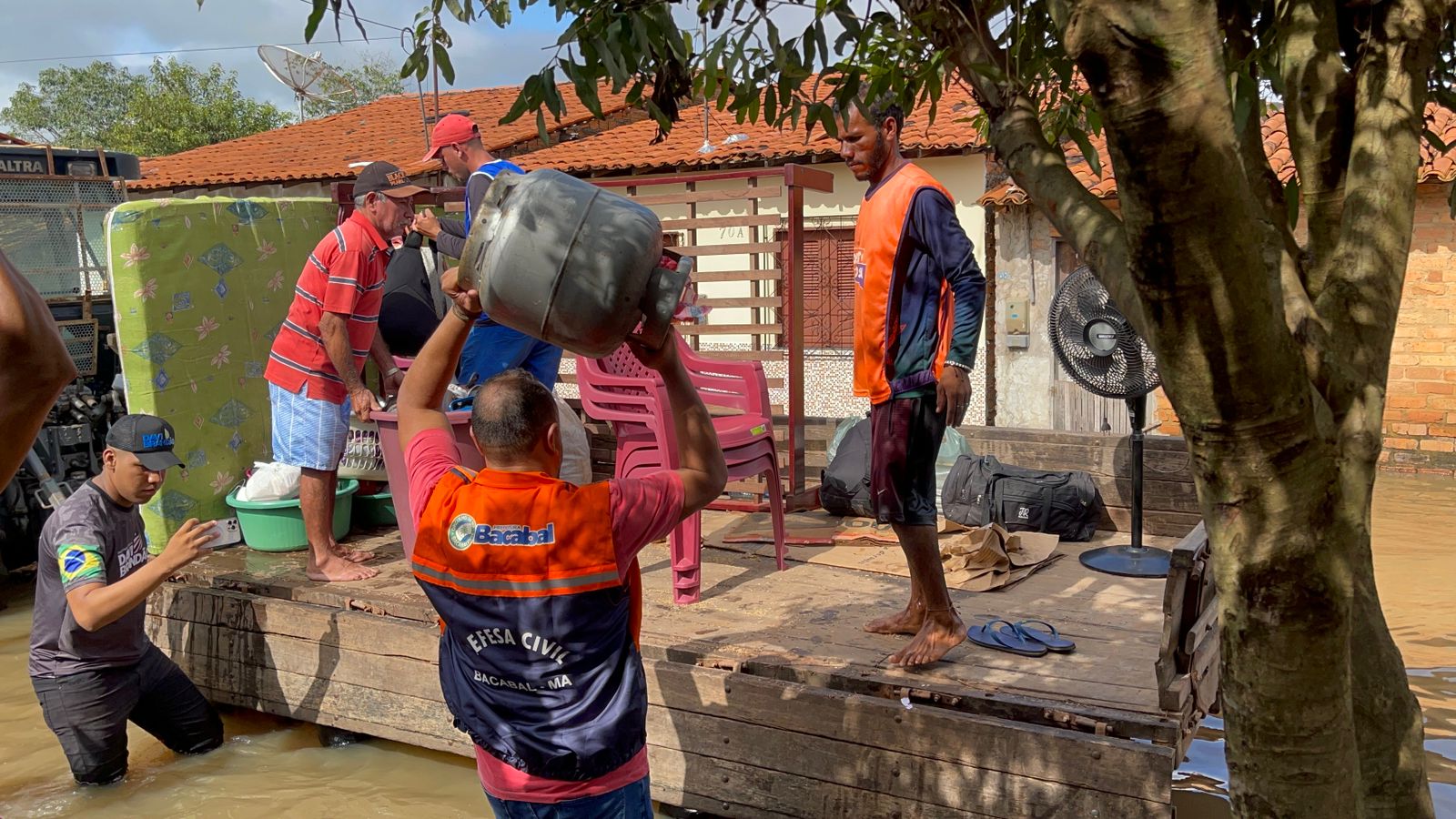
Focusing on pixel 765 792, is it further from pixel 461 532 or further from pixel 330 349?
pixel 330 349

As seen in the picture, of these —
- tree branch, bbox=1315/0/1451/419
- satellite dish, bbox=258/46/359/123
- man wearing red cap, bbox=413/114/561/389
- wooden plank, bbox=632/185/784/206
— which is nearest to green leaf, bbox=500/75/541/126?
tree branch, bbox=1315/0/1451/419

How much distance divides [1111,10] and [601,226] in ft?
3.88

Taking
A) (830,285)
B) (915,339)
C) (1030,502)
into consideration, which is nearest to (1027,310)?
(830,285)

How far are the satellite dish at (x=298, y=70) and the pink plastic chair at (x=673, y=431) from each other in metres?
15.4

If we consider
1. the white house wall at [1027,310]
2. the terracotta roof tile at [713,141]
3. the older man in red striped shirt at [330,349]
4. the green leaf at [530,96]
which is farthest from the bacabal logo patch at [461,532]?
the white house wall at [1027,310]

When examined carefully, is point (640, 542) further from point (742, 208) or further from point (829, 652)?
point (742, 208)

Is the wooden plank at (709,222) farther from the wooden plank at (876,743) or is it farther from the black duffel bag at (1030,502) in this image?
the wooden plank at (876,743)

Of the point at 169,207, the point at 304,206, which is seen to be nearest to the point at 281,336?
the point at 169,207

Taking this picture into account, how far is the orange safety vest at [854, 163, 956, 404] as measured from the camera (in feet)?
13.7

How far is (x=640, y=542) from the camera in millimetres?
2627

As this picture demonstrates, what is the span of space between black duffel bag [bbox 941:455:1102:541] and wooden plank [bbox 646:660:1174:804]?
229 cm

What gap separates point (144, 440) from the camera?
4.46 m

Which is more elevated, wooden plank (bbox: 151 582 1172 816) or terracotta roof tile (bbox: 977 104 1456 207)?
terracotta roof tile (bbox: 977 104 1456 207)

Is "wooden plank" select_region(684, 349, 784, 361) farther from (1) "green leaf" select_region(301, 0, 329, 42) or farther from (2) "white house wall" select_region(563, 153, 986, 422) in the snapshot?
(2) "white house wall" select_region(563, 153, 986, 422)
